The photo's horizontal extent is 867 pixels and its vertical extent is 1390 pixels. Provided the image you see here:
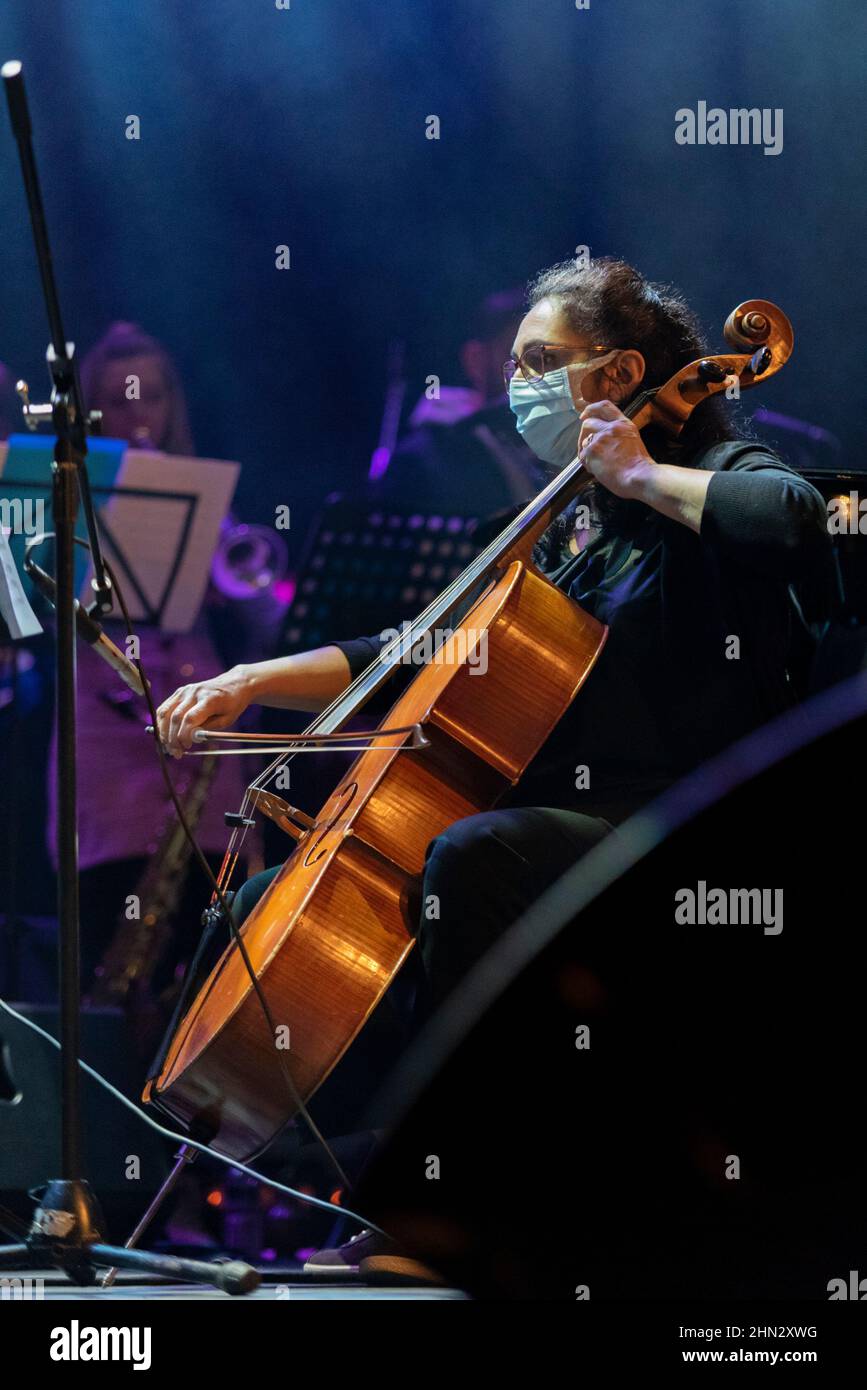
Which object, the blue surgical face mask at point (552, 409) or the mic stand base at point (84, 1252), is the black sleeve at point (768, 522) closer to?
the blue surgical face mask at point (552, 409)

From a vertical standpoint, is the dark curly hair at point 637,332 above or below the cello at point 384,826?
above

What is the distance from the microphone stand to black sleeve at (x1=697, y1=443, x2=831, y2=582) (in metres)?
0.92

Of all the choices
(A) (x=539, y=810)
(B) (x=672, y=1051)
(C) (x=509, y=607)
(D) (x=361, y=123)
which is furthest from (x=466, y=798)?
(D) (x=361, y=123)

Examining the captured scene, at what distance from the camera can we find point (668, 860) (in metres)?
2.23

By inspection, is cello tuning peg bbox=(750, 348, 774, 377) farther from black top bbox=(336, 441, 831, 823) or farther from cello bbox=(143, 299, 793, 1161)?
black top bbox=(336, 441, 831, 823)

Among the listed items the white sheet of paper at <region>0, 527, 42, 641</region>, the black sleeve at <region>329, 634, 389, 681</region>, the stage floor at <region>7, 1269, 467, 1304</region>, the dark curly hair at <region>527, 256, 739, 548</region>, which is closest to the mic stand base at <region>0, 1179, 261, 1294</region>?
the stage floor at <region>7, 1269, 467, 1304</region>

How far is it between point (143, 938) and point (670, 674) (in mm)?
1244

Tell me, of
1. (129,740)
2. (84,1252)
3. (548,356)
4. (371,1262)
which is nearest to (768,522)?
(548,356)

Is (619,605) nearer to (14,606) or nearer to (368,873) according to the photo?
(368,873)

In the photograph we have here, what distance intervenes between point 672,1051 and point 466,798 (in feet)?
1.58

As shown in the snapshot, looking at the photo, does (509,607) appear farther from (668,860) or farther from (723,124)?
(723,124)

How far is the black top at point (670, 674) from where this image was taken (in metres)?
2.30

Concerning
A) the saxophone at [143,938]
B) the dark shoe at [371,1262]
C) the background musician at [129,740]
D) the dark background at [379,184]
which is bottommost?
the dark shoe at [371,1262]

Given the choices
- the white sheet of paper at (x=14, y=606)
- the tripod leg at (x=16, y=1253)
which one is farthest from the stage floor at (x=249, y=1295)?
the white sheet of paper at (x=14, y=606)
